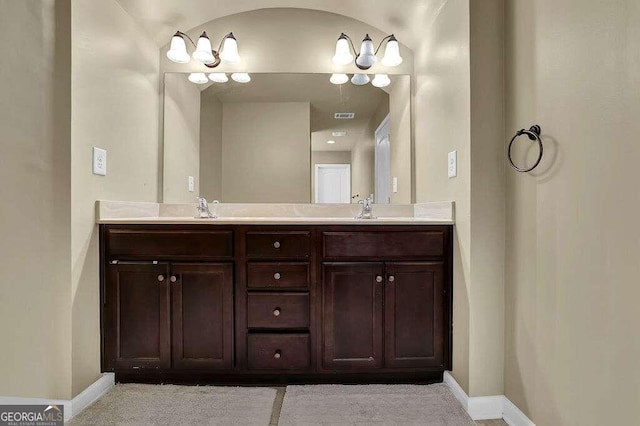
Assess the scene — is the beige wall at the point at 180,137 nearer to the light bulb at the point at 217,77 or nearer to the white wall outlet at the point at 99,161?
the light bulb at the point at 217,77

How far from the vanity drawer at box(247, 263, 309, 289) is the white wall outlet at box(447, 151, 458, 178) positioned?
2.86 ft

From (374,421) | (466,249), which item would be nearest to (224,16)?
(466,249)

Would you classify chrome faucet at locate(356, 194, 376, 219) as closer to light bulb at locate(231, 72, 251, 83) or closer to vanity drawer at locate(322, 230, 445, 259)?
vanity drawer at locate(322, 230, 445, 259)

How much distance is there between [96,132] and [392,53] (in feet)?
5.81

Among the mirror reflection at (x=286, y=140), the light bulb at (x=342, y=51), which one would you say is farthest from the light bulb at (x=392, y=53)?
the light bulb at (x=342, y=51)

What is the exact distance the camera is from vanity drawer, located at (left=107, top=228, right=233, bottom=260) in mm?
1614

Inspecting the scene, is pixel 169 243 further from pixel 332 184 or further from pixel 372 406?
pixel 372 406

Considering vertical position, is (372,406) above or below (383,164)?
below

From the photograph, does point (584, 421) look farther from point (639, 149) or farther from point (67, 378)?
point (67, 378)

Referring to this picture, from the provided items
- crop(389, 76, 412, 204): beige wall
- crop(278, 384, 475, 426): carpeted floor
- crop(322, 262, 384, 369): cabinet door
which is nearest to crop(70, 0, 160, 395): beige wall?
crop(278, 384, 475, 426): carpeted floor

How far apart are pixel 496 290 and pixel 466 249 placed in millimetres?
223

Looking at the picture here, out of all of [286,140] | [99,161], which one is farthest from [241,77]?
[99,161]

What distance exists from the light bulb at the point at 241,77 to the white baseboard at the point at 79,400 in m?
1.89

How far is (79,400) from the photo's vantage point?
1.46 metres
